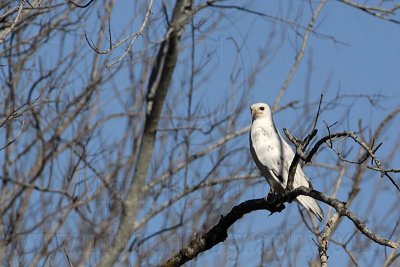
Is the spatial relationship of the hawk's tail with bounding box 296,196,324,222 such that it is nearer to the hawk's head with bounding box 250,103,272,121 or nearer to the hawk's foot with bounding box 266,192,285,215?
the hawk's foot with bounding box 266,192,285,215

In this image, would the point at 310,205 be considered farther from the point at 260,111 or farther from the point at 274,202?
the point at 260,111

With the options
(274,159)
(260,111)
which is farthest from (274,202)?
(260,111)

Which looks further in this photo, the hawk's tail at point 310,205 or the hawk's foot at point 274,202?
the hawk's tail at point 310,205

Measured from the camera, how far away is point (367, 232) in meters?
3.83

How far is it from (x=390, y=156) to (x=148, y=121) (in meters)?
3.07

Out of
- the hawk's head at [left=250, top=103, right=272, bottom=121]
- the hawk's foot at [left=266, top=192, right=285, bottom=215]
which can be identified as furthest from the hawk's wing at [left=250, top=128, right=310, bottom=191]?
the hawk's foot at [left=266, top=192, right=285, bottom=215]

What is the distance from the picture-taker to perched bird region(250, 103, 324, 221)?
18.2 feet

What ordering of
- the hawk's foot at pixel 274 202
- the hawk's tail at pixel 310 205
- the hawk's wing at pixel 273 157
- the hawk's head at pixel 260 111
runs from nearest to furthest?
the hawk's foot at pixel 274 202, the hawk's tail at pixel 310 205, the hawk's wing at pixel 273 157, the hawk's head at pixel 260 111

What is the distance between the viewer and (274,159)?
19.0 feet

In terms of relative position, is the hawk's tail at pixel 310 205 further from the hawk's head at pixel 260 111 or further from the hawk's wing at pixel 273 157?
the hawk's head at pixel 260 111

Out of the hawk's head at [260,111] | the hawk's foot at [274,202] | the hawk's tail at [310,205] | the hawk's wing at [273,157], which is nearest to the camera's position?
the hawk's foot at [274,202]

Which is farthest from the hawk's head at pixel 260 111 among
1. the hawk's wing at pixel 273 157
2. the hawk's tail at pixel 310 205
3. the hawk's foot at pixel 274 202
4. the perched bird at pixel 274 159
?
the hawk's foot at pixel 274 202

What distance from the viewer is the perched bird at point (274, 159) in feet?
18.2

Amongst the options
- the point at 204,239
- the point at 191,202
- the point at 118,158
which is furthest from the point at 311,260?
the point at 118,158
